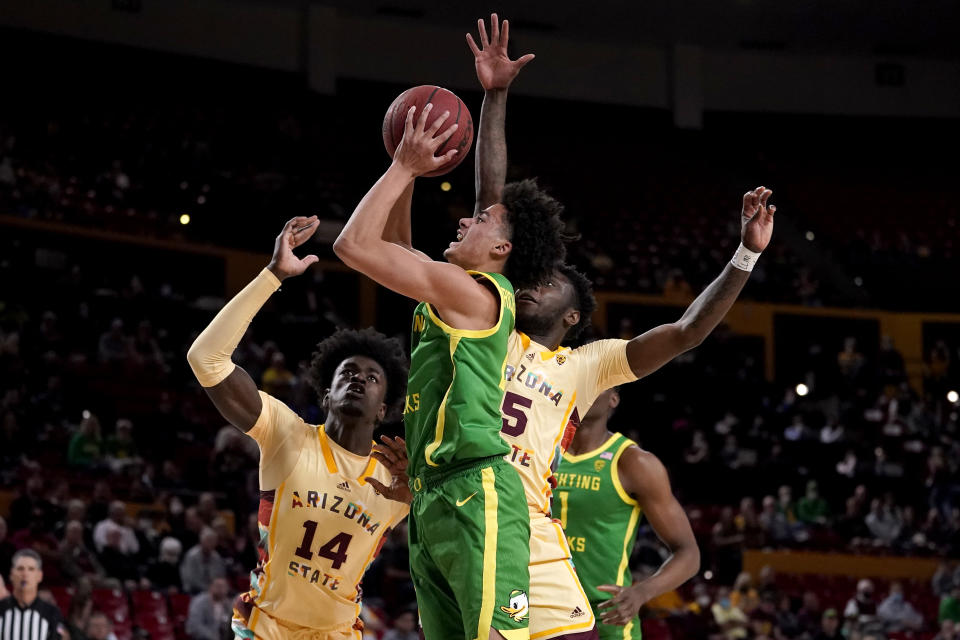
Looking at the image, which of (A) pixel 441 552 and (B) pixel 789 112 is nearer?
(A) pixel 441 552

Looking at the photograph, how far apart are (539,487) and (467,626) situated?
98cm

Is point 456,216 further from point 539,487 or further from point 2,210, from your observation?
point 539,487

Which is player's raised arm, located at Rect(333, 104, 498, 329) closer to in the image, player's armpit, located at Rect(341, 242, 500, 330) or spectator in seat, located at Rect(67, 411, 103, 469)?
player's armpit, located at Rect(341, 242, 500, 330)

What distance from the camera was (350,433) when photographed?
6129 mm

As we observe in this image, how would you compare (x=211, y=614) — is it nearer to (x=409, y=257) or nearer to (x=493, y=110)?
(x=493, y=110)

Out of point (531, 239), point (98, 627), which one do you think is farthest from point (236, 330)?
point (98, 627)

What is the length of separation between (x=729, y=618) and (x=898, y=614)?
9.16 feet

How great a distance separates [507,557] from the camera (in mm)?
4375

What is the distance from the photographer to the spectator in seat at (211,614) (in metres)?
10.9

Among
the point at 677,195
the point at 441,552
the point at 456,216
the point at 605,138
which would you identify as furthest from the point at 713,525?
the point at 441,552

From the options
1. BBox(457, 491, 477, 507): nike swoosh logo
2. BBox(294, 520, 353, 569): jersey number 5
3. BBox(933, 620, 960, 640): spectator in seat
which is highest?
BBox(457, 491, 477, 507): nike swoosh logo

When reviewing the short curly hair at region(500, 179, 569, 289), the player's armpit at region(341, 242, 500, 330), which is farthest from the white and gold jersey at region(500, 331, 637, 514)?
the player's armpit at region(341, 242, 500, 330)

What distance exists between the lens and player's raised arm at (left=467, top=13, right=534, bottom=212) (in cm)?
560

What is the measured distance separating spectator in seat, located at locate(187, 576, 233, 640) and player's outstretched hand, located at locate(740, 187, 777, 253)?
7.04 meters
